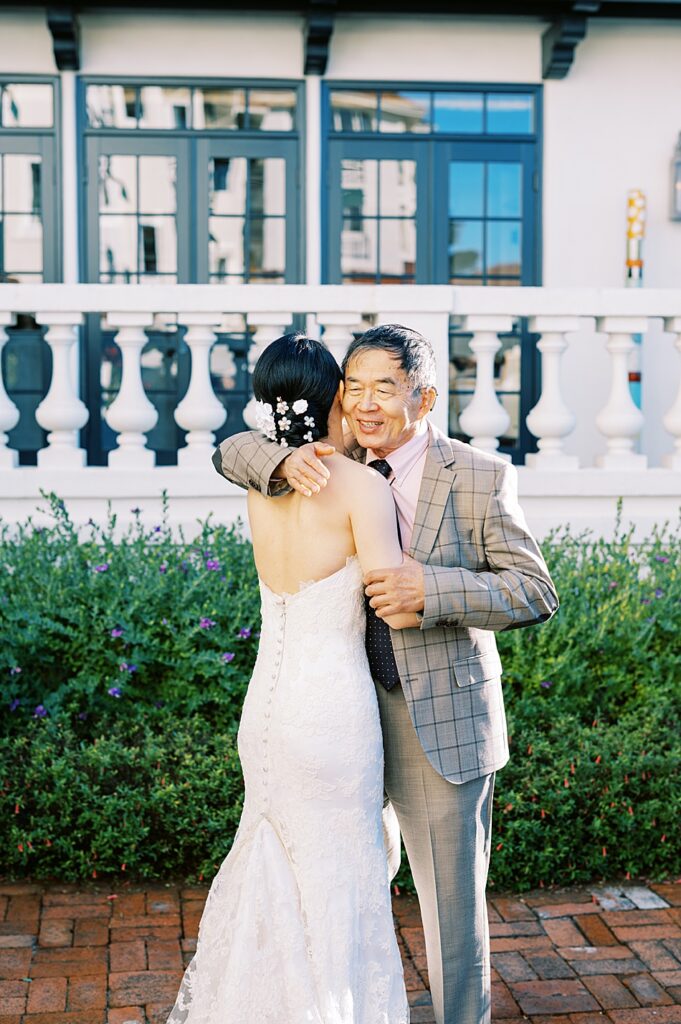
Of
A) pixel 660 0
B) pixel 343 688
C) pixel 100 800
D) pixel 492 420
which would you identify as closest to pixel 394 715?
pixel 343 688

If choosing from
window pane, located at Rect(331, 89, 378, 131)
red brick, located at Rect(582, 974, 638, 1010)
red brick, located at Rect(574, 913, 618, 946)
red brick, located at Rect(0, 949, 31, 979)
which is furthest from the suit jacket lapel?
window pane, located at Rect(331, 89, 378, 131)

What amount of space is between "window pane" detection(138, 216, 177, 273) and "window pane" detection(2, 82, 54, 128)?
99 centimetres

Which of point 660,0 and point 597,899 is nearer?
point 597,899

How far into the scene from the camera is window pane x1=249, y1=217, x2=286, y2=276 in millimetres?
8789

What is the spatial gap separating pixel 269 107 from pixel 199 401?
3793 millimetres

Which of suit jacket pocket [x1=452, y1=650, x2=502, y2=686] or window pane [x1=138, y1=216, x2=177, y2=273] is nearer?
suit jacket pocket [x1=452, y1=650, x2=502, y2=686]

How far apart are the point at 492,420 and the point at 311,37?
3.84 m

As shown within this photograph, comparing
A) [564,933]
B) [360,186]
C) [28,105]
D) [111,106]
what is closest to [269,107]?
[360,186]

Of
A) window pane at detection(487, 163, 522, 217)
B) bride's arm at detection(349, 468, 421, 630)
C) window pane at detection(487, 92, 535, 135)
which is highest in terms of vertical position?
window pane at detection(487, 92, 535, 135)

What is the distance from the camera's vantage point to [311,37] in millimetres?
8273

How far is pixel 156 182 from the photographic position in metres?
8.71

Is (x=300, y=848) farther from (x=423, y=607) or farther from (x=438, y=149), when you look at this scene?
(x=438, y=149)

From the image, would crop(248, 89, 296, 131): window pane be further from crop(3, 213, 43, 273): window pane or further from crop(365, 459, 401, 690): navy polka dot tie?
crop(365, 459, 401, 690): navy polka dot tie

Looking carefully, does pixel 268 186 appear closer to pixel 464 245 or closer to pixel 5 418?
pixel 464 245
